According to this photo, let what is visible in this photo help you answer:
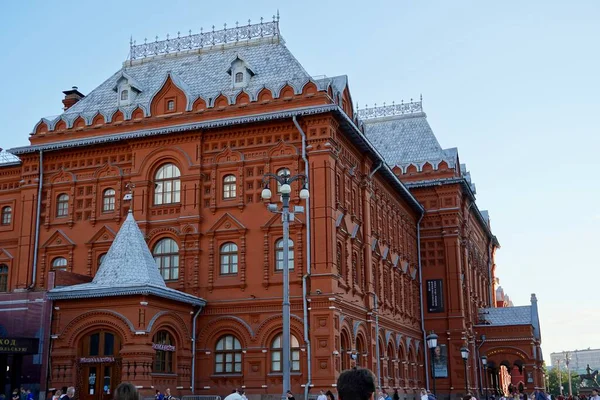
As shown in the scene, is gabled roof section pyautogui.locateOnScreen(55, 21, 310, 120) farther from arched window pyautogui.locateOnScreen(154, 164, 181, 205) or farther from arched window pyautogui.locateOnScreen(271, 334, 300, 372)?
Answer: arched window pyautogui.locateOnScreen(271, 334, 300, 372)

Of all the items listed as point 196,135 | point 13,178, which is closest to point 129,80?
point 196,135

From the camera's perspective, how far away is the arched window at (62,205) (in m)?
34.4

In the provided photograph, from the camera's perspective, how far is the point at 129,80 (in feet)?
116

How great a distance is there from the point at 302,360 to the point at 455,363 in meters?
19.8

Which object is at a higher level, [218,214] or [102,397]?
[218,214]

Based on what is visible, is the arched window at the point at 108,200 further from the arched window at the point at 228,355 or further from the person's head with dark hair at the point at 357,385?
the person's head with dark hair at the point at 357,385

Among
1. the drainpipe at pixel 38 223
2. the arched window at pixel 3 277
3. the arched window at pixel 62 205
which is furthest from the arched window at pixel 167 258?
the arched window at pixel 3 277

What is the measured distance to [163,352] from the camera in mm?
29031

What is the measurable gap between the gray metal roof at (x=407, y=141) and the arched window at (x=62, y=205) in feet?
77.3

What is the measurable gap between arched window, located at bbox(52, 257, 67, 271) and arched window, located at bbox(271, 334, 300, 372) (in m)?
10.2

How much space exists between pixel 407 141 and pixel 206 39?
65.1 ft

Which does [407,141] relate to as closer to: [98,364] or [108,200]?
[108,200]

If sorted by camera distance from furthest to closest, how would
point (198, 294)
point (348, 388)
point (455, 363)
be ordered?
point (455, 363), point (198, 294), point (348, 388)

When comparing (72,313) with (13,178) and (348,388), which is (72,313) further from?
(348,388)
